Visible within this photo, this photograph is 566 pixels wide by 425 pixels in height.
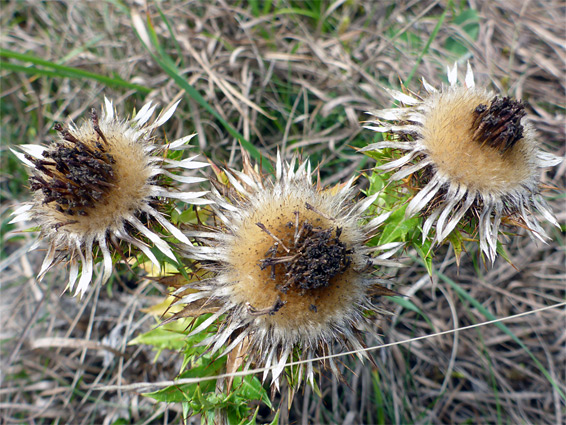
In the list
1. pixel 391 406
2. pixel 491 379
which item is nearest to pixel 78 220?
pixel 391 406

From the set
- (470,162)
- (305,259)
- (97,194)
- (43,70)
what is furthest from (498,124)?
(43,70)

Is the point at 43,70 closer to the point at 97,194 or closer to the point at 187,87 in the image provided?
the point at 187,87

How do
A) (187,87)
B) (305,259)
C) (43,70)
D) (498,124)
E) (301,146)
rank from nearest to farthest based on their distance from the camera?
1. (305,259)
2. (498,124)
3. (187,87)
4. (43,70)
5. (301,146)

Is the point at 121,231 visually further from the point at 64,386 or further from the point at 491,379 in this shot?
the point at 491,379

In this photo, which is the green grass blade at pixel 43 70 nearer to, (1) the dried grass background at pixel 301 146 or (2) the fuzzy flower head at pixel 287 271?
(1) the dried grass background at pixel 301 146

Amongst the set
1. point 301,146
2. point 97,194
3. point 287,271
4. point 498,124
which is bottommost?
point 301,146

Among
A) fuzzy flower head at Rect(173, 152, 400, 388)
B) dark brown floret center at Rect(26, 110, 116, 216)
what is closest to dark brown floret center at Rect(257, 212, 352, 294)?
fuzzy flower head at Rect(173, 152, 400, 388)

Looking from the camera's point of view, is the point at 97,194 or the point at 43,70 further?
the point at 43,70
